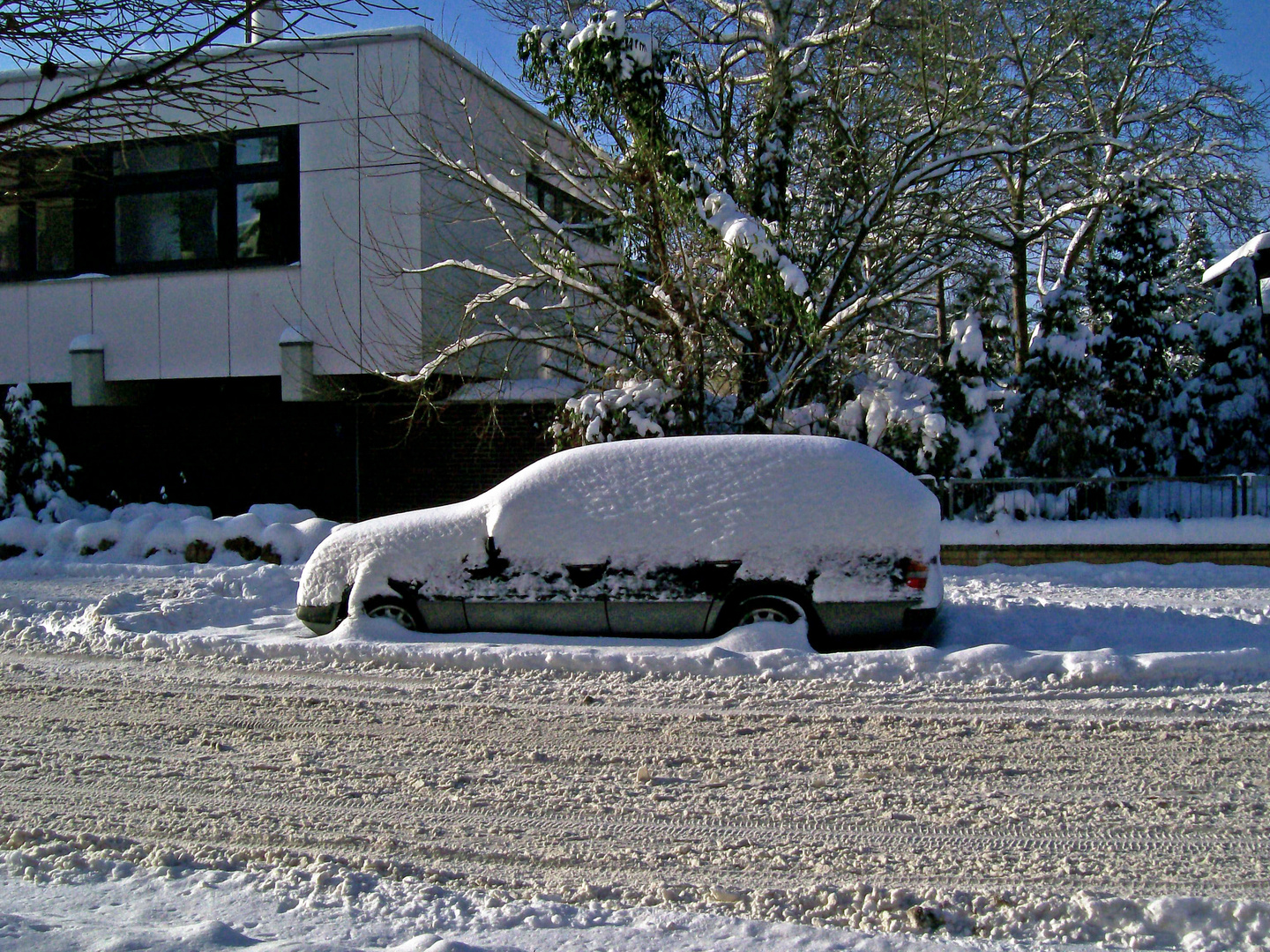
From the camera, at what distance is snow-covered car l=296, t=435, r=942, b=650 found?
7.63m

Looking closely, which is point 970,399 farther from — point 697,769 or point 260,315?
point 260,315

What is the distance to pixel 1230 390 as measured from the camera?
1772cm

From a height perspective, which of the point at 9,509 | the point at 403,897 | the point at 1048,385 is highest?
the point at 1048,385

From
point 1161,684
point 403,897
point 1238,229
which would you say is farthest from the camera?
point 1238,229

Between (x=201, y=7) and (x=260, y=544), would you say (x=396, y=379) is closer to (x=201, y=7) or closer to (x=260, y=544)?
(x=260, y=544)

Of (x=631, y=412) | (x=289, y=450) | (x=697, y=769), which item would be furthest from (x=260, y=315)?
(x=697, y=769)

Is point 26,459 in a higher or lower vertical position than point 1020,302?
lower

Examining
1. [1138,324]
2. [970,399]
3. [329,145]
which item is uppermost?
[329,145]

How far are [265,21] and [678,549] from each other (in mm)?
4367

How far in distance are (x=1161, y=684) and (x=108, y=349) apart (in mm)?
17553

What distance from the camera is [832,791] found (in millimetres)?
5004

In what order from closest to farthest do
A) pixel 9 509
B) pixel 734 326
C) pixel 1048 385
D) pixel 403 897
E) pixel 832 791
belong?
1. pixel 403 897
2. pixel 832 791
3. pixel 734 326
4. pixel 1048 385
5. pixel 9 509

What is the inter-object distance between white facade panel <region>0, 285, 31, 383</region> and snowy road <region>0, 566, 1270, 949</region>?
464 inches

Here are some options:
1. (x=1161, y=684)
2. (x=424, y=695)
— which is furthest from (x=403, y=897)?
(x=1161, y=684)
